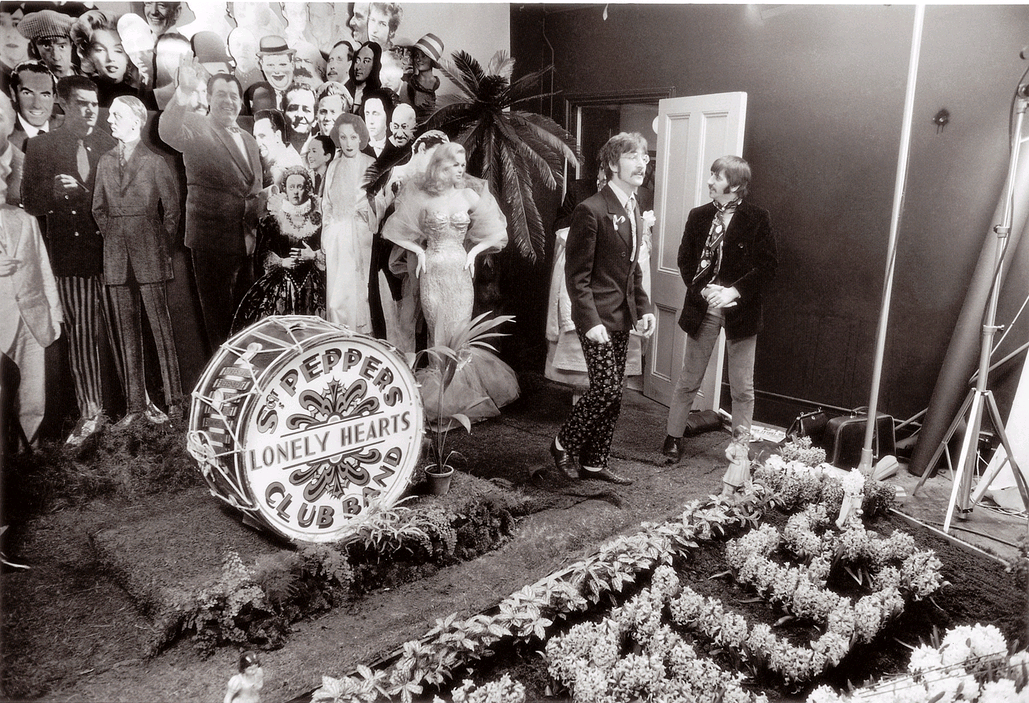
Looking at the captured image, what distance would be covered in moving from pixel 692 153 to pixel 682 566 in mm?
1825

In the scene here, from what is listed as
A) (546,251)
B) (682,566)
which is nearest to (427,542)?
(682,566)

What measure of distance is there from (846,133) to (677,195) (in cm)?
70

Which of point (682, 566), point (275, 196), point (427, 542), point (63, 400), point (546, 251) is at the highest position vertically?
point (275, 196)

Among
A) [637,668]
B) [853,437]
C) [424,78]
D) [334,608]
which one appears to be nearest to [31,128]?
[424,78]

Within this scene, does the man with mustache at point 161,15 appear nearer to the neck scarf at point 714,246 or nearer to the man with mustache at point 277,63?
the man with mustache at point 277,63

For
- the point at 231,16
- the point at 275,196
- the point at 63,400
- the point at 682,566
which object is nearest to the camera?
the point at 63,400

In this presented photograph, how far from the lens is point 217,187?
107 inches

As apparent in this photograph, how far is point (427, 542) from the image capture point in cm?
288

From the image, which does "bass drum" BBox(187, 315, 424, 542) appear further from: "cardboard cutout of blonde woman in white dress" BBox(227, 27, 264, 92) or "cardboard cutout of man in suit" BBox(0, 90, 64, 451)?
"cardboard cutout of blonde woman in white dress" BBox(227, 27, 264, 92)

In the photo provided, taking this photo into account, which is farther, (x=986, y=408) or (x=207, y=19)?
(x=986, y=408)

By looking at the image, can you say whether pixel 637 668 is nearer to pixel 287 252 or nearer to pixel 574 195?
pixel 574 195

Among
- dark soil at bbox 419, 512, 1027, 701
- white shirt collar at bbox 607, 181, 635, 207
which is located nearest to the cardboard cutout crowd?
white shirt collar at bbox 607, 181, 635, 207

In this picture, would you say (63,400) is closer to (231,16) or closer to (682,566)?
(231,16)

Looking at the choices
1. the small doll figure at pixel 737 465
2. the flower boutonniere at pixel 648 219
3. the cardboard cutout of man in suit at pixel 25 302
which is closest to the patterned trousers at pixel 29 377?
the cardboard cutout of man in suit at pixel 25 302
